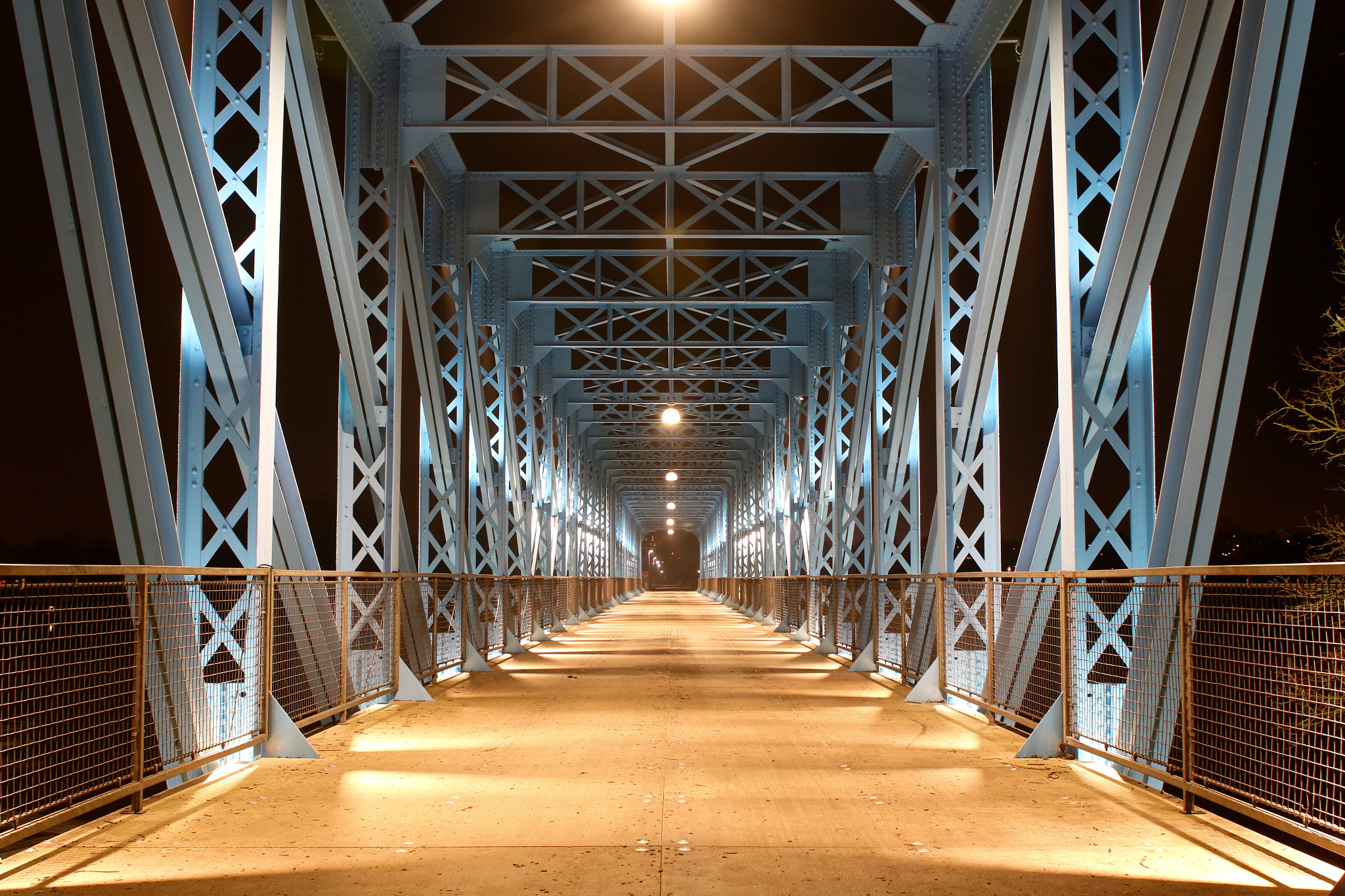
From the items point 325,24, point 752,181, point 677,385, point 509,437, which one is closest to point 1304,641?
point 325,24

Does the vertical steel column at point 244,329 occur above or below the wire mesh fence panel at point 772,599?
above

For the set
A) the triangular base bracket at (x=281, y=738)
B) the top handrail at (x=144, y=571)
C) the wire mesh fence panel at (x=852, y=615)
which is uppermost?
the top handrail at (x=144, y=571)

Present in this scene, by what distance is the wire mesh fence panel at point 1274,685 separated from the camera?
16.2 ft

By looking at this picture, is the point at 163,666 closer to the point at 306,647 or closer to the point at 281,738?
the point at 281,738

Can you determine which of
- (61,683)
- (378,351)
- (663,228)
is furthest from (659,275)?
(61,683)

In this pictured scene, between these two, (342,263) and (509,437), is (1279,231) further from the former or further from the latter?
(342,263)

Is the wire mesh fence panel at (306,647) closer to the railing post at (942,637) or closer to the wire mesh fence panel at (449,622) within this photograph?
the wire mesh fence panel at (449,622)

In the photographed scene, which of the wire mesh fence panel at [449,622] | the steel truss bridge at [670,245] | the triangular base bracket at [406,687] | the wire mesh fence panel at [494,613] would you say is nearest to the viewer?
the steel truss bridge at [670,245]

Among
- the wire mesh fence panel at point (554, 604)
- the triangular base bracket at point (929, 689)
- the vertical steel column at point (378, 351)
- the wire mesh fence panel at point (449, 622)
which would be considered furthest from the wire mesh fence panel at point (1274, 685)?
the wire mesh fence panel at point (554, 604)

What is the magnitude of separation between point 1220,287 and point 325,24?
9.56 m

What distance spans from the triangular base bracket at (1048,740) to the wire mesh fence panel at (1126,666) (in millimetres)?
94

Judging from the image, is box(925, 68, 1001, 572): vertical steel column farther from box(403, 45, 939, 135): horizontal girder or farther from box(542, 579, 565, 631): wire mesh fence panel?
box(542, 579, 565, 631): wire mesh fence panel

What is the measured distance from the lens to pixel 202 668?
285 inches

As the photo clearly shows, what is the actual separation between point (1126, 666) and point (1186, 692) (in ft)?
3.83
